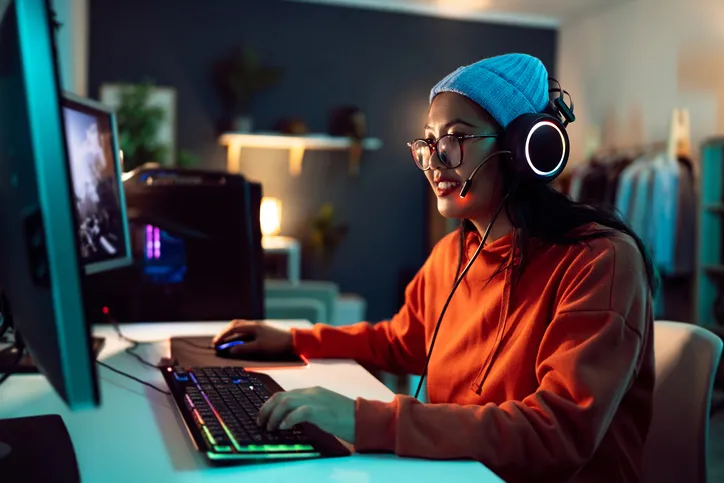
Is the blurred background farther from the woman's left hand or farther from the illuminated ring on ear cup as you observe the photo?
the woman's left hand

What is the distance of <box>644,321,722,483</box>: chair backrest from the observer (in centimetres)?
105

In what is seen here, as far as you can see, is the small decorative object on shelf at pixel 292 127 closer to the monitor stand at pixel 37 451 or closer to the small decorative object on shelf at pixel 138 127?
the small decorative object on shelf at pixel 138 127

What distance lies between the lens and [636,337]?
2.93ft

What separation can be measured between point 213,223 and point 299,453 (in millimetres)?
949

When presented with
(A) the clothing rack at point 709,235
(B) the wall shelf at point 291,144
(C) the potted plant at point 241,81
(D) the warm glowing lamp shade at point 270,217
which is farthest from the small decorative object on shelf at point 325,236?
(A) the clothing rack at point 709,235

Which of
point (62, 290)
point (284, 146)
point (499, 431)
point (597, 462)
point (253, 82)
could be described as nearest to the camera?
point (62, 290)

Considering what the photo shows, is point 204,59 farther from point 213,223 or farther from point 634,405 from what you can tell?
point 634,405

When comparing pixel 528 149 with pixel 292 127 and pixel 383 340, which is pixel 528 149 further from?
pixel 292 127

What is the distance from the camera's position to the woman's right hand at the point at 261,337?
1318 mm

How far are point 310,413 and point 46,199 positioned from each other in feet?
1.34

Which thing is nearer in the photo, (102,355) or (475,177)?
(475,177)

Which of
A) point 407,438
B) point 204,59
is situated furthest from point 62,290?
point 204,59

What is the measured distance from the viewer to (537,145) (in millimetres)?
1052

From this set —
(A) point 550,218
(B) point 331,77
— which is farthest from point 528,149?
(B) point 331,77
